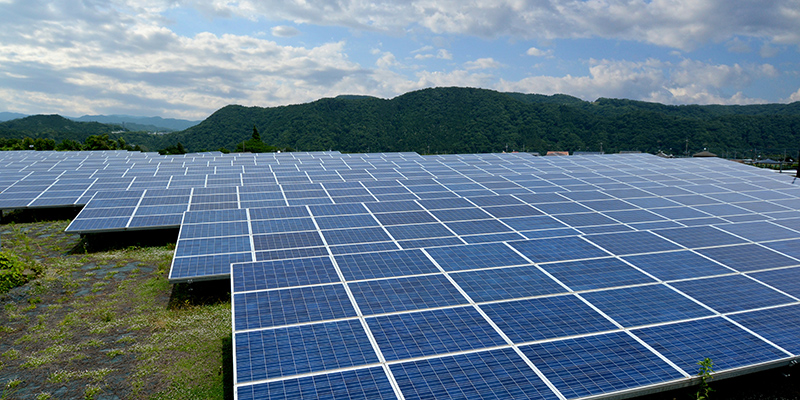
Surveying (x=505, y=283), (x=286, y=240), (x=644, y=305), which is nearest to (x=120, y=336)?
(x=286, y=240)

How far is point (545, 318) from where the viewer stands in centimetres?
1120

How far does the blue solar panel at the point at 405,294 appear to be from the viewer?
1171 cm

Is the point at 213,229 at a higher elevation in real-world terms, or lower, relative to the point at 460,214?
lower

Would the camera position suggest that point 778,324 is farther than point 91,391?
Yes

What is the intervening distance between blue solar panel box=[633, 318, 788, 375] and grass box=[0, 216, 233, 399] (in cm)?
1056

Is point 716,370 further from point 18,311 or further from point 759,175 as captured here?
point 759,175

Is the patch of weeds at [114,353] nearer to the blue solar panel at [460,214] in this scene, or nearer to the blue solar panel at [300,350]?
the blue solar panel at [300,350]

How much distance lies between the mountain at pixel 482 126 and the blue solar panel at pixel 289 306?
362 ft

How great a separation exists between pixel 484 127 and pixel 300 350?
12455 centimetres

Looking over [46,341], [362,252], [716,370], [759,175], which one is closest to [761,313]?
[716,370]

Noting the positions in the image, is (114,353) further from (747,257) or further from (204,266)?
(747,257)

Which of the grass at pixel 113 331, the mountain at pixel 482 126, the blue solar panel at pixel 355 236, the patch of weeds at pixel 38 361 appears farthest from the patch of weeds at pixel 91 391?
the mountain at pixel 482 126

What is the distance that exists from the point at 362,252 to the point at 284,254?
2892 millimetres

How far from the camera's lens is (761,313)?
39.0ft
